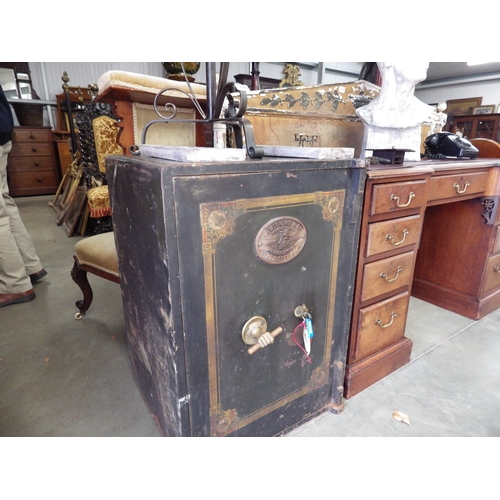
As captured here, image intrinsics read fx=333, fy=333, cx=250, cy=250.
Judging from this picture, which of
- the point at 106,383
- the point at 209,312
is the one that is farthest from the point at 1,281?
the point at 209,312

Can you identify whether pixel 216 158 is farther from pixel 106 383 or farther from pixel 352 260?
pixel 106 383

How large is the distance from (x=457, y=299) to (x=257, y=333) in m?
1.67

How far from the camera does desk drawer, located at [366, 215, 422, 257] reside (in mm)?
1177

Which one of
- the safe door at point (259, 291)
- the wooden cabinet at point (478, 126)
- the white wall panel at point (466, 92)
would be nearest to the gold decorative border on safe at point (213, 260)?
the safe door at point (259, 291)

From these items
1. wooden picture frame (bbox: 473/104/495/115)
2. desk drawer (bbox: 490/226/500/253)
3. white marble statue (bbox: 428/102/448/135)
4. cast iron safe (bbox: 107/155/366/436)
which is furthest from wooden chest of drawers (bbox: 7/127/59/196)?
wooden picture frame (bbox: 473/104/495/115)

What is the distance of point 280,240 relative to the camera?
0.91 m

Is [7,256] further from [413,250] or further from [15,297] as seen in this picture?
[413,250]

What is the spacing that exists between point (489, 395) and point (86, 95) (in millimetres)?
5779

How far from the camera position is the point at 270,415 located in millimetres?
1093

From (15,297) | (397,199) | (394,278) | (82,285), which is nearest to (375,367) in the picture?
(394,278)

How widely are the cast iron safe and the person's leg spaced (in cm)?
130

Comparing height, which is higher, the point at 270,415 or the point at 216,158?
the point at 216,158

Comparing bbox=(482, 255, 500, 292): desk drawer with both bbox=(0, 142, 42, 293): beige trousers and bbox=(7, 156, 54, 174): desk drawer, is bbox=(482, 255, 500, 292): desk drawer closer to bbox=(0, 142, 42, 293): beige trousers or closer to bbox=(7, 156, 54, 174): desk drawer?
bbox=(0, 142, 42, 293): beige trousers

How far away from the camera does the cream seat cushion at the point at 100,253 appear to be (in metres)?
1.60
